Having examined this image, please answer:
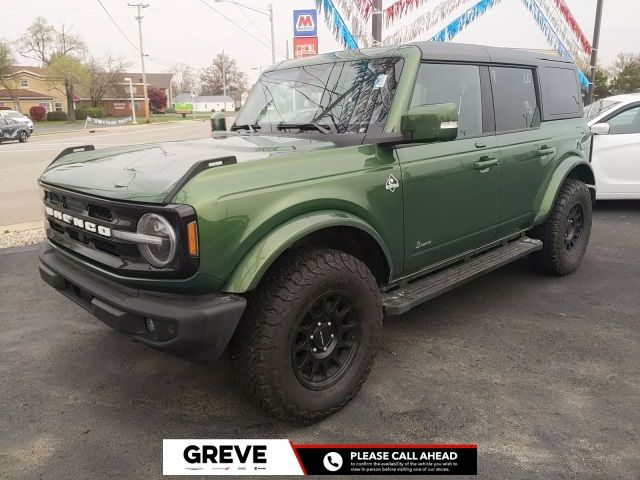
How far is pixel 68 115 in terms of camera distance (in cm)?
6406

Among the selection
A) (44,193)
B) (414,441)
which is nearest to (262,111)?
(44,193)

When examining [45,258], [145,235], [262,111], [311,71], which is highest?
[311,71]

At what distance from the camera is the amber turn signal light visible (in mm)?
2183

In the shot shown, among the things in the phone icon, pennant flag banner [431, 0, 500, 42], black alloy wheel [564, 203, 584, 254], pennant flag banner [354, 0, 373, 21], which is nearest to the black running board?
black alloy wheel [564, 203, 584, 254]

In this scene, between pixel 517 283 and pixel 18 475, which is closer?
pixel 18 475

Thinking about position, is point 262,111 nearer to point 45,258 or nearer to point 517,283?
point 45,258

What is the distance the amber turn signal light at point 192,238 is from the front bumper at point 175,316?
238 millimetres

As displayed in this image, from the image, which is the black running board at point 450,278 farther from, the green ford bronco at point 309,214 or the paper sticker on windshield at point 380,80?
the paper sticker on windshield at point 380,80

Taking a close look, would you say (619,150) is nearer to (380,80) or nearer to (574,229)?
(574,229)

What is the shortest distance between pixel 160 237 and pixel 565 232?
387 centimetres

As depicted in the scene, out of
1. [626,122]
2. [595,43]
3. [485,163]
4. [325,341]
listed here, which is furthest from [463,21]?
[325,341]

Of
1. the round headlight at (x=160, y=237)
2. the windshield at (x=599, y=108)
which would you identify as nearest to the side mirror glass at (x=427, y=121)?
the round headlight at (x=160, y=237)

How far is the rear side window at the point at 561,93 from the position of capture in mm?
4562

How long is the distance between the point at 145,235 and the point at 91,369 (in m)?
1.47
